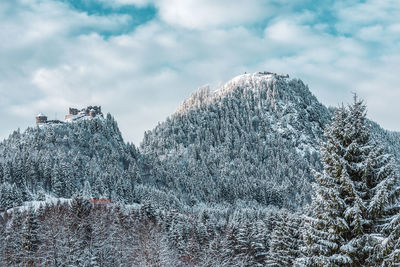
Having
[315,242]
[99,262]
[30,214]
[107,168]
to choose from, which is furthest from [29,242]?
[107,168]

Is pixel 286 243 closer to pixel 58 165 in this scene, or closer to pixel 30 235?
pixel 30 235

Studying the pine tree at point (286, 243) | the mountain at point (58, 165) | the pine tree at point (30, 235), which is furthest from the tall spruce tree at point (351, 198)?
the mountain at point (58, 165)

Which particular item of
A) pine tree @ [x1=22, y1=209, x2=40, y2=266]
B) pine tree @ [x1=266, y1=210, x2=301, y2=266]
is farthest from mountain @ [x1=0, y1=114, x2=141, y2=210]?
pine tree @ [x1=266, y1=210, x2=301, y2=266]

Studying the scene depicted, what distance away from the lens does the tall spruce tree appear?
18719mm

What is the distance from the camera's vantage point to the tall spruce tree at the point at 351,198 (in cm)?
1872

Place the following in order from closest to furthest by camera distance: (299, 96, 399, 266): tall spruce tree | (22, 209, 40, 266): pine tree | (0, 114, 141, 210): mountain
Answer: (299, 96, 399, 266): tall spruce tree, (22, 209, 40, 266): pine tree, (0, 114, 141, 210): mountain

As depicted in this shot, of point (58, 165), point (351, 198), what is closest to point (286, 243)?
point (351, 198)

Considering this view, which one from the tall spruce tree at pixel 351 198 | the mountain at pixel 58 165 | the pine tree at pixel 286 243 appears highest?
the mountain at pixel 58 165

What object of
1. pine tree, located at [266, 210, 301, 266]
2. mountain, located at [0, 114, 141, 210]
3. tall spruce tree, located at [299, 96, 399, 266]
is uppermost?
mountain, located at [0, 114, 141, 210]

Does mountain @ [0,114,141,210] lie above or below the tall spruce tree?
above

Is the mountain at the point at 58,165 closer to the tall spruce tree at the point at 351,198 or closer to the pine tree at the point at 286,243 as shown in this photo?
the pine tree at the point at 286,243

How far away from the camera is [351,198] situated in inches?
771

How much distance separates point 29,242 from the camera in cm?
5162

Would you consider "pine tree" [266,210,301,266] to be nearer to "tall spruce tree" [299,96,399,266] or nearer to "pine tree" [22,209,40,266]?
"tall spruce tree" [299,96,399,266]
